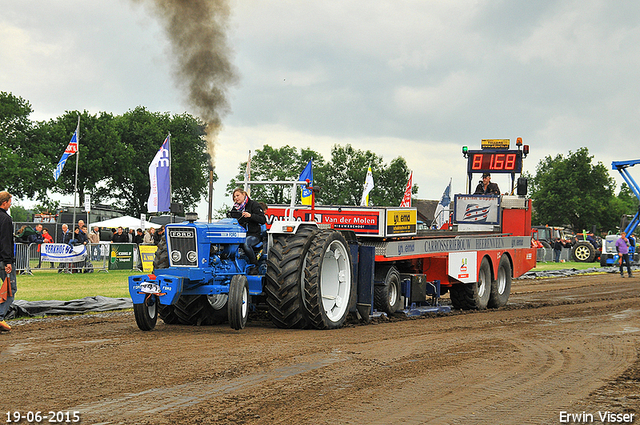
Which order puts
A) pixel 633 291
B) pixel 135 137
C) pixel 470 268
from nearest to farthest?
pixel 470 268 < pixel 633 291 < pixel 135 137

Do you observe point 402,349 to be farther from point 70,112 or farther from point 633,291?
point 70,112

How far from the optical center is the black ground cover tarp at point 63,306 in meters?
11.1

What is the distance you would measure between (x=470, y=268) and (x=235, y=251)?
5869 millimetres

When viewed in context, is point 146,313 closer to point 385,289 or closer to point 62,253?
point 385,289

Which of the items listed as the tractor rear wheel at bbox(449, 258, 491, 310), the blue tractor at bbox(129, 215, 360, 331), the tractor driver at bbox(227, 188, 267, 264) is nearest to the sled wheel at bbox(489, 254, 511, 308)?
the tractor rear wheel at bbox(449, 258, 491, 310)

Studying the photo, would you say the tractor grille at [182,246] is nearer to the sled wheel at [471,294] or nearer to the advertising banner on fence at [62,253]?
the sled wheel at [471,294]

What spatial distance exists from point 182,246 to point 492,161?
10.1 metres

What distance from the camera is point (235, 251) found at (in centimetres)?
949

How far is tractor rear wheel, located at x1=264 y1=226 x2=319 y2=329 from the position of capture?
29.9ft

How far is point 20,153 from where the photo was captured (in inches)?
2135

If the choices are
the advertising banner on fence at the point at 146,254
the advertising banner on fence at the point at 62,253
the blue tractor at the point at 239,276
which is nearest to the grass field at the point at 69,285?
→ the advertising banner on fence at the point at 62,253

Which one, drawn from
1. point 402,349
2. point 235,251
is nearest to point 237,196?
point 235,251

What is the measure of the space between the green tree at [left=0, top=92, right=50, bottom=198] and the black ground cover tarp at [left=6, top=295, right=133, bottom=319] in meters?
42.1

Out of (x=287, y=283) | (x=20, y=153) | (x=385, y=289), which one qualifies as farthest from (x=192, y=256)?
(x=20, y=153)
